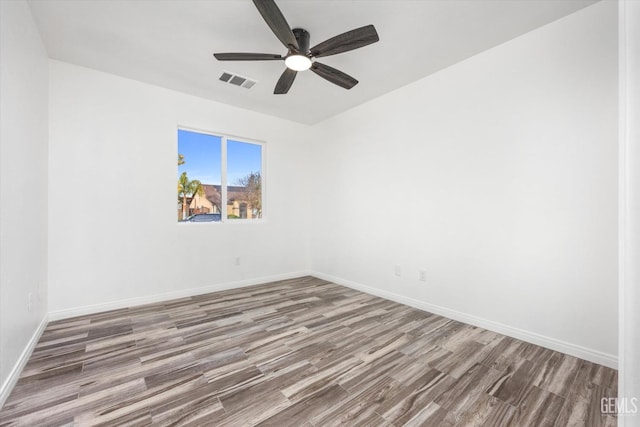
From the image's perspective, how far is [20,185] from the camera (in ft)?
6.73

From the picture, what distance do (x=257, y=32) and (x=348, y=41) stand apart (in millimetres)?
890

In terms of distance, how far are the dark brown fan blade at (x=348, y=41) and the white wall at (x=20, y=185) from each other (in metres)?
2.04

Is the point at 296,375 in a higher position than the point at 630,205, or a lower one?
lower

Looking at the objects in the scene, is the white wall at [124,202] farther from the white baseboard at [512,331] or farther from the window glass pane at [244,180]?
the white baseboard at [512,331]

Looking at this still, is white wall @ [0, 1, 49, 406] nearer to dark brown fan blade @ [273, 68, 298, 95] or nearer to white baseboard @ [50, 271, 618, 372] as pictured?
white baseboard @ [50, 271, 618, 372]

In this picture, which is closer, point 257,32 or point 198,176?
point 257,32

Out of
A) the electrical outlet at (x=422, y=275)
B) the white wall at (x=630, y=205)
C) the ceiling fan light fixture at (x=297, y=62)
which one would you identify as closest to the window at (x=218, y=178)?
the ceiling fan light fixture at (x=297, y=62)

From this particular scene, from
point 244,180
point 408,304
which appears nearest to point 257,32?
point 244,180

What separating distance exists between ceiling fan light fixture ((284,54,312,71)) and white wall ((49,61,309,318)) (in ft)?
6.48

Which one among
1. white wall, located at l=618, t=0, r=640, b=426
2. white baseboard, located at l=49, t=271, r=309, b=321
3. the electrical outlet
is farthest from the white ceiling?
white baseboard, located at l=49, t=271, r=309, b=321

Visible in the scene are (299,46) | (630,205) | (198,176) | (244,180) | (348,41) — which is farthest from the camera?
(244,180)

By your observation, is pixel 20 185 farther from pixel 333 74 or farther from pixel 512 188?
pixel 512 188

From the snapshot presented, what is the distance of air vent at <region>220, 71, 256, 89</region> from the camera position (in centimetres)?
323

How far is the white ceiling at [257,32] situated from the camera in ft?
7.14
